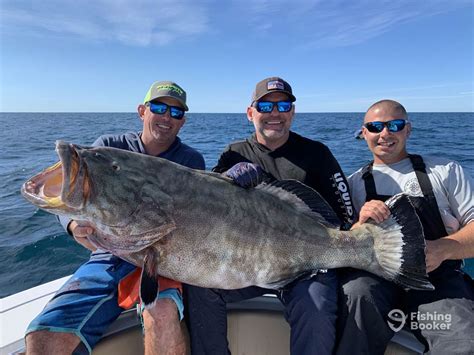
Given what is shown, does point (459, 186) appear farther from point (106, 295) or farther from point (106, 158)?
point (106, 295)

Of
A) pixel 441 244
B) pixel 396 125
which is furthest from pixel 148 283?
pixel 396 125

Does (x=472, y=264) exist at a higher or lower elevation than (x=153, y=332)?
lower

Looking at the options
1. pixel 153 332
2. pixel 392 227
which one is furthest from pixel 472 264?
pixel 153 332

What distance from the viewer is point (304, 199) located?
2799mm

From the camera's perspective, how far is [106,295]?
2719 mm

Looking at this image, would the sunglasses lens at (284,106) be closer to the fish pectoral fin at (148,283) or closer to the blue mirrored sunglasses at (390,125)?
the blue mirrored sunglasses at (390,125)

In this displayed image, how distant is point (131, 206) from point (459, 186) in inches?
105

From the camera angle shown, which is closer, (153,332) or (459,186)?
(153,332)

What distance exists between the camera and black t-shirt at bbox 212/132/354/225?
3.14 m

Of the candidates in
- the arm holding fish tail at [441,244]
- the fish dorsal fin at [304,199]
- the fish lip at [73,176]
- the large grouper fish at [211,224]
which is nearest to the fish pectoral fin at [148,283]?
the large grouper fish at [211,224]

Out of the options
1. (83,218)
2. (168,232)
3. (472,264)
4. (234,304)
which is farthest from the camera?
(472,264)

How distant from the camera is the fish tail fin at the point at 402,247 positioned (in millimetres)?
2496

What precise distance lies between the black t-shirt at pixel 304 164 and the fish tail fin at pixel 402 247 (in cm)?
47
